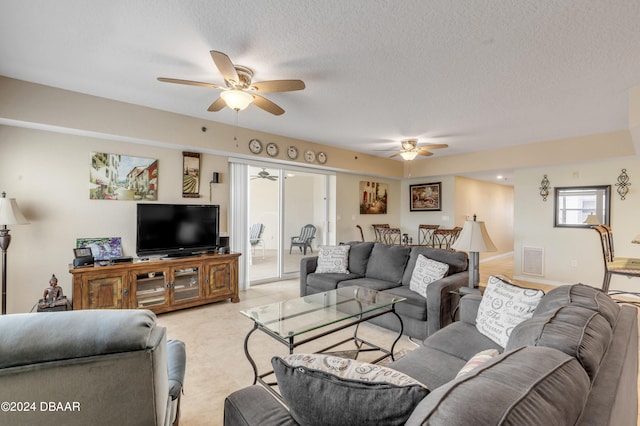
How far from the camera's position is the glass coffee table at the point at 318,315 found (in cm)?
202

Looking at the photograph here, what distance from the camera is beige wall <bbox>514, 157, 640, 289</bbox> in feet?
15.6

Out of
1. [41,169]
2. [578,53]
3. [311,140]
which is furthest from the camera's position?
[311,140]

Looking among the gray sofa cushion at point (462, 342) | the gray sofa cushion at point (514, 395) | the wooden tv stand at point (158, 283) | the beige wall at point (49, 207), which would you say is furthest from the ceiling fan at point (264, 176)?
the gray sofa cushion at point (514, 395)

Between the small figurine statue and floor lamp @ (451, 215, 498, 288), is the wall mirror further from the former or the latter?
the small figurine statue

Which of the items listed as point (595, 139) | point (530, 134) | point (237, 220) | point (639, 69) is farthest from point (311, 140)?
point (595, 139)

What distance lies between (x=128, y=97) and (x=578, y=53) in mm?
4507

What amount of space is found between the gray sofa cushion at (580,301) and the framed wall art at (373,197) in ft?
18.1

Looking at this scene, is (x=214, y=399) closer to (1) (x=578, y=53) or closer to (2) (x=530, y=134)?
(1) (x=578, y=53)

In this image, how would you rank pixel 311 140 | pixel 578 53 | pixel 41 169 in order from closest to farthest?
pixel 578 53
pixel 41 169
pixel 311 140

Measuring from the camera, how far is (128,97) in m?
3.49

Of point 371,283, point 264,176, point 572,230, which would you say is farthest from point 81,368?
point 572,230

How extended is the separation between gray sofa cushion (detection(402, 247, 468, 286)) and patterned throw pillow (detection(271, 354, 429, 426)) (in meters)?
2.62

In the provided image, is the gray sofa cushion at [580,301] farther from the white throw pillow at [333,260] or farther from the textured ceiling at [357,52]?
the white throw pillow at [333,260]

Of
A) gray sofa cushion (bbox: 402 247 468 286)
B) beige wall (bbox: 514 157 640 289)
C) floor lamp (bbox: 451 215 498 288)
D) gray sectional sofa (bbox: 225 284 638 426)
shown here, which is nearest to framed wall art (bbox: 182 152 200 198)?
gray sofa cushion (bbox: 402 247 468 286)
